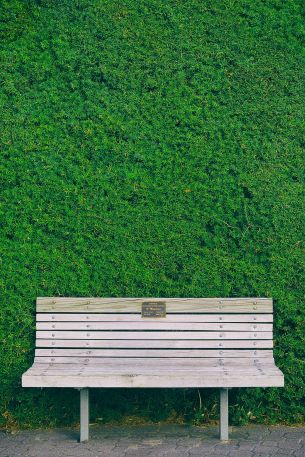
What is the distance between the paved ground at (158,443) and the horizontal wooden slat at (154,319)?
31.8 inches

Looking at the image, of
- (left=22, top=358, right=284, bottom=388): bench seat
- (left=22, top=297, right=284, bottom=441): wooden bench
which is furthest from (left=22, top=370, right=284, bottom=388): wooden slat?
(left=22, top=297, right=284, bottom=441): wooden bench

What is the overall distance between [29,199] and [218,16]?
201cm

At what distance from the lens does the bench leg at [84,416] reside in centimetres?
523

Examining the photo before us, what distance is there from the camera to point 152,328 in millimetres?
5566

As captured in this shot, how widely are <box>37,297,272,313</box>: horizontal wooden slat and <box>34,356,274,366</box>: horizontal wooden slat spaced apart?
0.35 m

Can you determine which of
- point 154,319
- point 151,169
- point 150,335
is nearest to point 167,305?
point 154,319

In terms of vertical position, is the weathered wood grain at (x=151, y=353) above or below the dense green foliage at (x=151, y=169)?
below

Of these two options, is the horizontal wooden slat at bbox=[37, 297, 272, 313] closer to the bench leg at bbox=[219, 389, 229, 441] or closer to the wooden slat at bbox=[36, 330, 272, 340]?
the wooden slat at bbox=[36, 330, 272, 340]

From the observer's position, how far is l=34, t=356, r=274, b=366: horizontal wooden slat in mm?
5352

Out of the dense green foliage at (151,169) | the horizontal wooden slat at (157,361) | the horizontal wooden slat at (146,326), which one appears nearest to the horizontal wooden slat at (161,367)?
the horizontal wooden slat at (157,361)

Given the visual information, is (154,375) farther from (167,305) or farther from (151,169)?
(151,169)

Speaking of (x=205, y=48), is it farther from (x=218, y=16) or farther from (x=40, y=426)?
(x=40, y=426)

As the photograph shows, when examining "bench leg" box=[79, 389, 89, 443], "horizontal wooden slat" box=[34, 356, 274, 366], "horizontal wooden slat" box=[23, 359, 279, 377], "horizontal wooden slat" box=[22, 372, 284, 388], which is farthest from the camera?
"horizontal wooden slat" box=[34, 356, 274, 366]

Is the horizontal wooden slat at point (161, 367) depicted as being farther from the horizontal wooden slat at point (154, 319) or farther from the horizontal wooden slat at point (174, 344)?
the horizontal wooden slat at point (154, 319)
